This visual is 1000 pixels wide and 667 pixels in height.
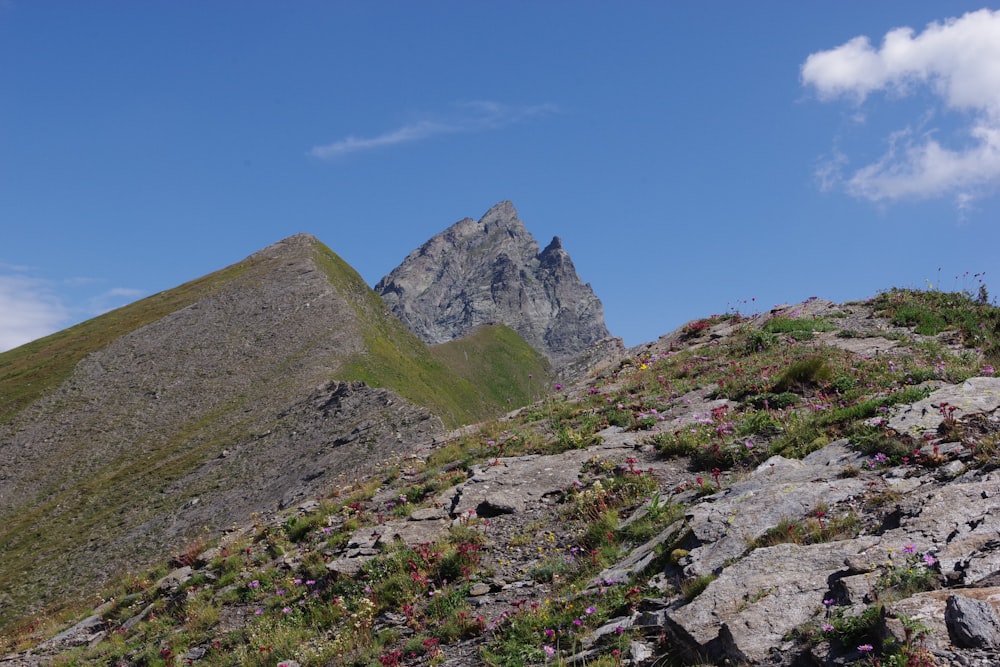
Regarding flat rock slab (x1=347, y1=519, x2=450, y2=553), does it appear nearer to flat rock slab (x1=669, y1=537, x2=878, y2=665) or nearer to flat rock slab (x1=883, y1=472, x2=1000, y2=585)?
flat rock slab (x1=669, y1=537, x2=878, y2=665)

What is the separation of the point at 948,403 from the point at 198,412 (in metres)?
62.6

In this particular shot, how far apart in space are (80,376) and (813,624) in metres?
82.7

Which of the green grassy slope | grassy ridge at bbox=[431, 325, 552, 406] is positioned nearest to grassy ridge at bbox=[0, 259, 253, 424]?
the green grassy slope

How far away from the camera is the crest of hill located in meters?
37.4

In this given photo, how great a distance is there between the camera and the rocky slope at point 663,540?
598cm

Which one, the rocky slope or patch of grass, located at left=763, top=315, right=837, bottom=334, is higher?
patch of grass, located at left=763, top=315, right=837, bottom=334

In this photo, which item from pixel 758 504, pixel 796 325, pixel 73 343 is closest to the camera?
pixel 758 504

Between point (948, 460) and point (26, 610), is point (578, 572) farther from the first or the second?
point (26, 610)

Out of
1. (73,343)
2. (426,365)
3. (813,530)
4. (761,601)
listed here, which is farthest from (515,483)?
(73,343)

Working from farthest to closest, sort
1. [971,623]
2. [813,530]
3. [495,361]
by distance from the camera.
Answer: [495,361], [813,530], [971,623]

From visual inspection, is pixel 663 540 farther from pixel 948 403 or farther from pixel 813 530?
pixel 948 403

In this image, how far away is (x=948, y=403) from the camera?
33.8ft

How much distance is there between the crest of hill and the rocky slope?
6176 millimetres

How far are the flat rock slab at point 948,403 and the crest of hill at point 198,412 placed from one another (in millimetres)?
11475
